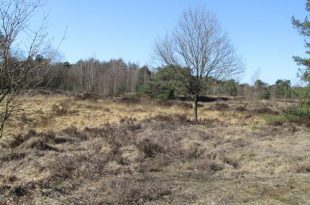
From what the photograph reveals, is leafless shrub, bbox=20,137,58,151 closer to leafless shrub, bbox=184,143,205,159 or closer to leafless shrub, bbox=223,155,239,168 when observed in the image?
leafless shrub, bbox=184,143,205,159

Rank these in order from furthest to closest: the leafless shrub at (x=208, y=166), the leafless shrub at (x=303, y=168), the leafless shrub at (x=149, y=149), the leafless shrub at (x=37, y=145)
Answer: the leafless shrub at (x=37, y=145) → the leafless shrub at (x=149, y=149) → the leafless shrub at (x=208, y=166) → the leafless shrub at (x=303, y=168)

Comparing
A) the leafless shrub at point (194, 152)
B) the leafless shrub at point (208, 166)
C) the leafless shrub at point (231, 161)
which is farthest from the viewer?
the leafless shrub at point (194, 152)

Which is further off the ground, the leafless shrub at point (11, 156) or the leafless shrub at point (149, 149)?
the leafless shrub at point (149, 149)

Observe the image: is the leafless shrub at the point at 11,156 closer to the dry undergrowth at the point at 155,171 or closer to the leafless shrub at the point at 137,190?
the dry undergrowth at the point at 155,171

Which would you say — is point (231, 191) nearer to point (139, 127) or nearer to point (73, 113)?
point (139, 127)

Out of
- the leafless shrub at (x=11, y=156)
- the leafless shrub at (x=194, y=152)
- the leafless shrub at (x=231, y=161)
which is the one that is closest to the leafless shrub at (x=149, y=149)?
the leafless shrub at (x=194, y=152)

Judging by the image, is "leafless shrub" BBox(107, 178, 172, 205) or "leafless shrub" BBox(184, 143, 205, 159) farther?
"leafless shrub" BBox(184, 143, 205, 159)

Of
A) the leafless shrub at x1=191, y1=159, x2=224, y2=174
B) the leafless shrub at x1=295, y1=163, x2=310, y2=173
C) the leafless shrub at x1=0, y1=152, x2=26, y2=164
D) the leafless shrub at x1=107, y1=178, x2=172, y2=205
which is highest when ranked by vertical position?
the leafless shrub at x1=295, y1=163, x2=310, y2=173

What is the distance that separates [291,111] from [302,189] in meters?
15.3

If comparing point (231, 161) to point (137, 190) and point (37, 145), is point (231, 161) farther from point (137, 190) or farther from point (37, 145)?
point (37, 145)

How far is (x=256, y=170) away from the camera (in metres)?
9.88

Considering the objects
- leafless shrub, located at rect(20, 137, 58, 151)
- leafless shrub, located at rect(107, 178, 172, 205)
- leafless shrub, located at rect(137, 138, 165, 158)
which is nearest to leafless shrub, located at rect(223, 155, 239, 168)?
leafless shrub, located at rect(137, 138, 165, 158)

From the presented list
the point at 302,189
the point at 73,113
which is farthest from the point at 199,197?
the point at 73,113

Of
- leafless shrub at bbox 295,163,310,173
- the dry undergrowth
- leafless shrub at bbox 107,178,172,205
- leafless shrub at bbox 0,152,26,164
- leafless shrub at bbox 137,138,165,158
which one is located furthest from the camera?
leafless shrub at bbox 137,138,165,158
